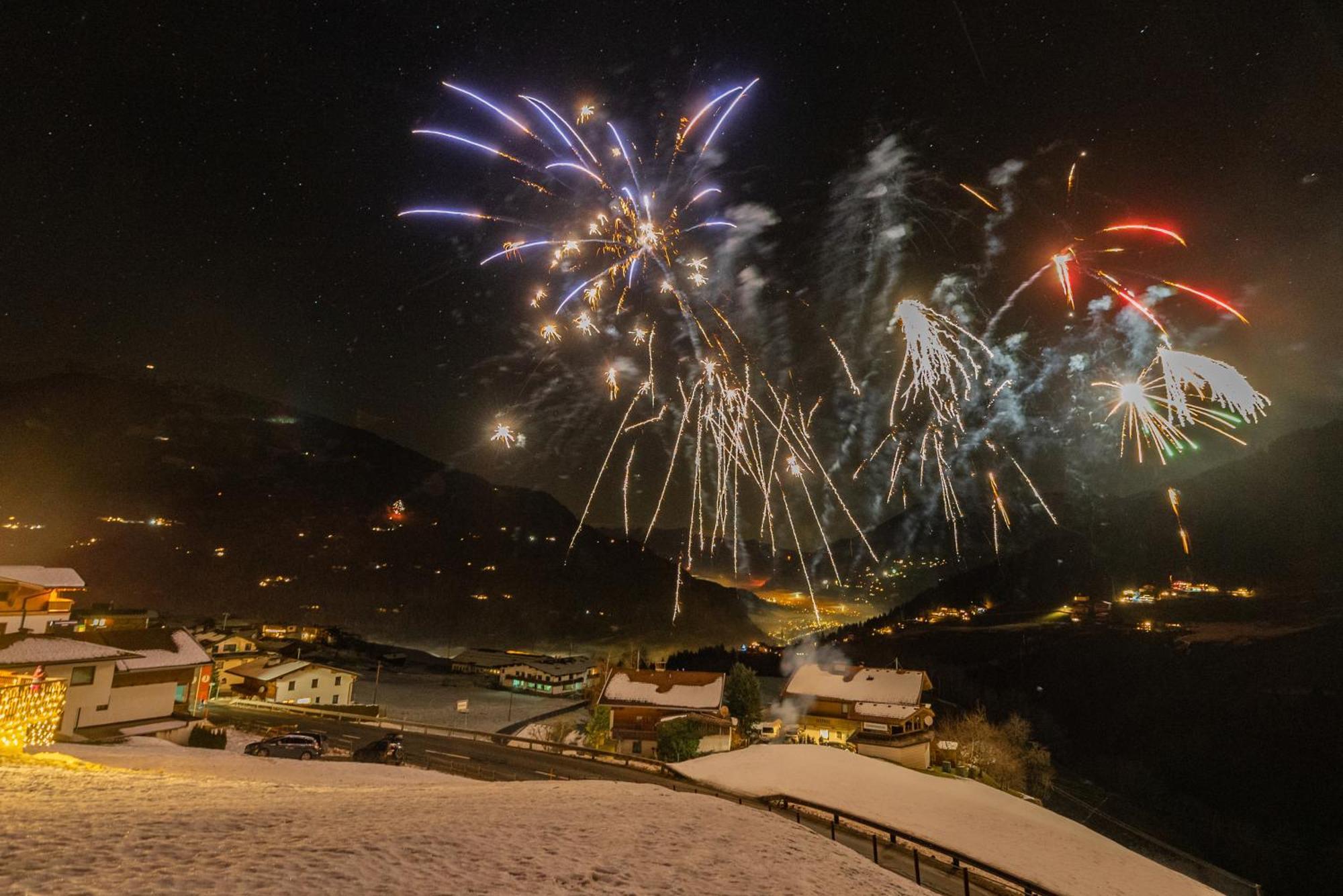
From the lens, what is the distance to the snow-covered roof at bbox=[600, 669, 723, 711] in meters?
44.4

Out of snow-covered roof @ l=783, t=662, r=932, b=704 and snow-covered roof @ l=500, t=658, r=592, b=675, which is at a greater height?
snow-covered roof @ l=783, t=662, r=932, b=704

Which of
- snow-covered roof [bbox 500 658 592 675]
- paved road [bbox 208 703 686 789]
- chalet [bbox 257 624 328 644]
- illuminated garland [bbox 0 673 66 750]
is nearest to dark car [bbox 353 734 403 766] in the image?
paved road [bbox 208 703 686 789]

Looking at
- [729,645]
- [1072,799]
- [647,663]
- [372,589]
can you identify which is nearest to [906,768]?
[1072,799]

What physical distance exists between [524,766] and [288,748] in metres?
10.2

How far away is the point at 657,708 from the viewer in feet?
144

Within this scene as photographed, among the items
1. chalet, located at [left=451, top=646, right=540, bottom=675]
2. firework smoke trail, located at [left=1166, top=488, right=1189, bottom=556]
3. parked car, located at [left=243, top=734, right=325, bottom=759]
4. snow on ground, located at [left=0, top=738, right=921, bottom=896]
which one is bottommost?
chalet, located at [left=451, top=646, right=540, bottom=675]

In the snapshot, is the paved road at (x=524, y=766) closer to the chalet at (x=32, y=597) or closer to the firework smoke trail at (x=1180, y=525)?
the chalet at (x=32, y=597)

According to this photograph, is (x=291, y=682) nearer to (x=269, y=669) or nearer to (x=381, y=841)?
(x=269, y=669)

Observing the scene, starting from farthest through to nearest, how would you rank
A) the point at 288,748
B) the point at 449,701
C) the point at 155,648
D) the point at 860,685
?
the point at 449,701 → the point at 860,685 → the point at 155,648 → the point at 288,748

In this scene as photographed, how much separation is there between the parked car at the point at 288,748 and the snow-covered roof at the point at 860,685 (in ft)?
132

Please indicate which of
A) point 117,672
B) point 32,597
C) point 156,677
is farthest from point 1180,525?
point 32,597

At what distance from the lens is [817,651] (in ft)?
392

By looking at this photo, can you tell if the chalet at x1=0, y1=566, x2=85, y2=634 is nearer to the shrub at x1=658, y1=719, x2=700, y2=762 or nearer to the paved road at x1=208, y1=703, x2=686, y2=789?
the paved road at x1=208, y1=703, x2=686, y2=789

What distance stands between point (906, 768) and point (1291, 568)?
14695 centimetres
